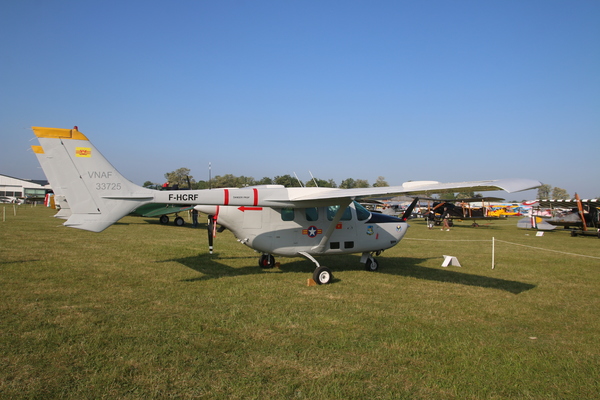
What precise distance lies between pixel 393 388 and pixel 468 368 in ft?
3.39

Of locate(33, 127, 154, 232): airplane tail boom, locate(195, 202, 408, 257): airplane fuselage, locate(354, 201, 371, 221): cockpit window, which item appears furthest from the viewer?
locate(354, 201, 371, 221): cockpit window

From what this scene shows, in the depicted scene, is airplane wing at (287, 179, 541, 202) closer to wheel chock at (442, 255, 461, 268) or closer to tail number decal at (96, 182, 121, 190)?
tail number decal at (96, 182, 121, 190)

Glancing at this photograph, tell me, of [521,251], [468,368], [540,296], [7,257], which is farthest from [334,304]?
[521,251]

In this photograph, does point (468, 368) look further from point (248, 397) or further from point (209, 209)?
point (209, 209)

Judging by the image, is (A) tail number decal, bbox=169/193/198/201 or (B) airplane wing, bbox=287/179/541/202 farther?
(A) tail number decal, bbox=169/193/198/201

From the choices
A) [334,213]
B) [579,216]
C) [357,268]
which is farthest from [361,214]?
[579,216]

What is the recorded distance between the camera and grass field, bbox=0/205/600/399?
3779 mm

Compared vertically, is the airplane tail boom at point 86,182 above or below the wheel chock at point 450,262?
above

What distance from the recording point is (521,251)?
1488cm

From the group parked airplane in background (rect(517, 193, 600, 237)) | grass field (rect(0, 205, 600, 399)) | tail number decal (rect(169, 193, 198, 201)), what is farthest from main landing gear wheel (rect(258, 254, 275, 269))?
parked airplane in background (rect(517, 193, 600, 237))

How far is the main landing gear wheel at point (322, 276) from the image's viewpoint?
8398 mm

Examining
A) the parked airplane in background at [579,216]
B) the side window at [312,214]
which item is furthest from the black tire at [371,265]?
the parked airplane in background at [579,216]

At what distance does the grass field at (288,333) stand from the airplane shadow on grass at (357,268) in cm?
10

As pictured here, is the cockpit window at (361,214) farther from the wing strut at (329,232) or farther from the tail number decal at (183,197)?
the tail number decal at (183,197)
